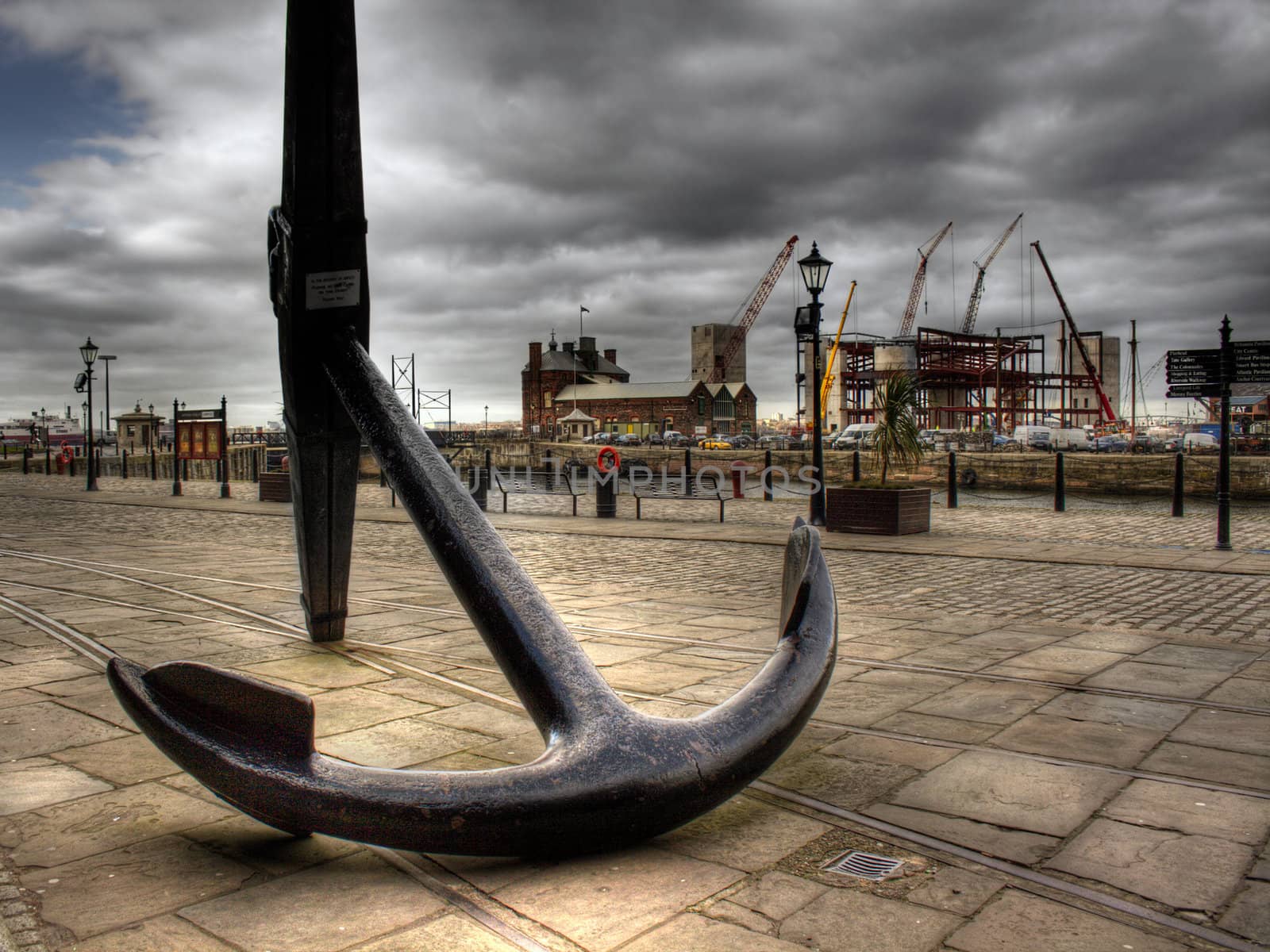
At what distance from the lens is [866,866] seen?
2.31 meters

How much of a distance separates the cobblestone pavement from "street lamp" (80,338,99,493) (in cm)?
1898

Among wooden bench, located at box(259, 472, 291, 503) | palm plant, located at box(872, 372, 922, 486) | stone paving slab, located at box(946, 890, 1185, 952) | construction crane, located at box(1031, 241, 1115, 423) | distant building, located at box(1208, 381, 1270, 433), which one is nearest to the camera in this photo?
stone paving slab, located at box(946, 890, 1185, 952)

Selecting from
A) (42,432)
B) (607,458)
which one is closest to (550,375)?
(42,432)

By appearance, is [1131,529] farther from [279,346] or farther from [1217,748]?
[279,346]

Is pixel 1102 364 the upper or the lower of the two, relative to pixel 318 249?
upper

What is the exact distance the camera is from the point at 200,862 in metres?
2.32

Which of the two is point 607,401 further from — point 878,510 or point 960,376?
point 878,510

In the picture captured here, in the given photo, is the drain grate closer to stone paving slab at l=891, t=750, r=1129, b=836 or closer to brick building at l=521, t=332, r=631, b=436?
stone paving slab at l=891, t=750, r=1129, b=836

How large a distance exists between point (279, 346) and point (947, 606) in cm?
475

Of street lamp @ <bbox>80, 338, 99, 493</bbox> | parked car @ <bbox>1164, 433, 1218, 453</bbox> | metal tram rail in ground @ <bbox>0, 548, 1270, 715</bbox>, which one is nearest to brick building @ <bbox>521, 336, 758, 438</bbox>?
parked car @ <bbox>1164, 433, 1218, 453</bbox>

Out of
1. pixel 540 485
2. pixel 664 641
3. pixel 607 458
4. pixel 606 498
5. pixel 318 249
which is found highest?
pixel 318 249

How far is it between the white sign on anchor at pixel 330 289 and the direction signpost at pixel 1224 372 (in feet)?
32.7

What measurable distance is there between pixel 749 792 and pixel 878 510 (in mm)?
9314

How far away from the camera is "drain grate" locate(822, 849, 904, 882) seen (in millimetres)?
2252
